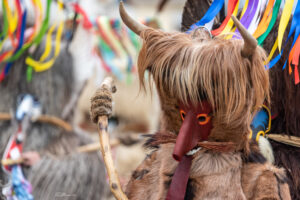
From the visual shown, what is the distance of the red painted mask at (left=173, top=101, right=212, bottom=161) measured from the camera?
116 cm

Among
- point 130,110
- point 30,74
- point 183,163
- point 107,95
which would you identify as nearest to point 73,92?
point 30,74

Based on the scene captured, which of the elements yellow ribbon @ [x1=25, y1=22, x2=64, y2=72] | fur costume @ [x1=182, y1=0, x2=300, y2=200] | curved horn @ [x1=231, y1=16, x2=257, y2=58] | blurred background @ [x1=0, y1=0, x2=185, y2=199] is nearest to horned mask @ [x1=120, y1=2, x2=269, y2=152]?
curved horn @ [x1=231, y1=16, x2=257, y2=58]

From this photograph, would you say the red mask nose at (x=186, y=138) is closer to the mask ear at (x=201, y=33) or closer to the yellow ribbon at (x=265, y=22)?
the mask ear at (x=201, y=33)

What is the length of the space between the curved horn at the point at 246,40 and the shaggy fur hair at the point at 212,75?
21 millimetres

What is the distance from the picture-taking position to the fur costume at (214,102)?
3.72 feet

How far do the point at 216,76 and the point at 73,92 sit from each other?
63.5 inches

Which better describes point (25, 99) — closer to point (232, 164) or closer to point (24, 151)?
point (24, 151)

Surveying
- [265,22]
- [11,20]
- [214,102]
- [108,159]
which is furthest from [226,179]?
[11,20]

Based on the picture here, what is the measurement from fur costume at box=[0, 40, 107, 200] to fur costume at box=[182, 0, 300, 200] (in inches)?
47.1

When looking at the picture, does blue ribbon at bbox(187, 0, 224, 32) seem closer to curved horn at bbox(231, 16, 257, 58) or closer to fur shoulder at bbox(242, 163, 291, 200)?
curved horn at bbox(231, 16, 257, 58)

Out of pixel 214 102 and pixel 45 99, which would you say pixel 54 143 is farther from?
pixel 214 102

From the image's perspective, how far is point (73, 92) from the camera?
2633mm

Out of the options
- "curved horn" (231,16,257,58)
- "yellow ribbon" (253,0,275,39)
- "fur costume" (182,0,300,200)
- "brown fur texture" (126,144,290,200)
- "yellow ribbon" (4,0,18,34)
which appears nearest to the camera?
"curved horn" (231,16,257,58)

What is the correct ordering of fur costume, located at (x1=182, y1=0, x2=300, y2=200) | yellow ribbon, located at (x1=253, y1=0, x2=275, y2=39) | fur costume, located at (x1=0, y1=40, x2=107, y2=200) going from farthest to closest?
fur costume, located at (x1=0, y1=40, x2=107, y2=200)
fur costume, located at (x1=182, y1=0, x2=300, y2=200)
yellow ribbon, located at (x1=253, y1=0, x2=275, y2=39)
